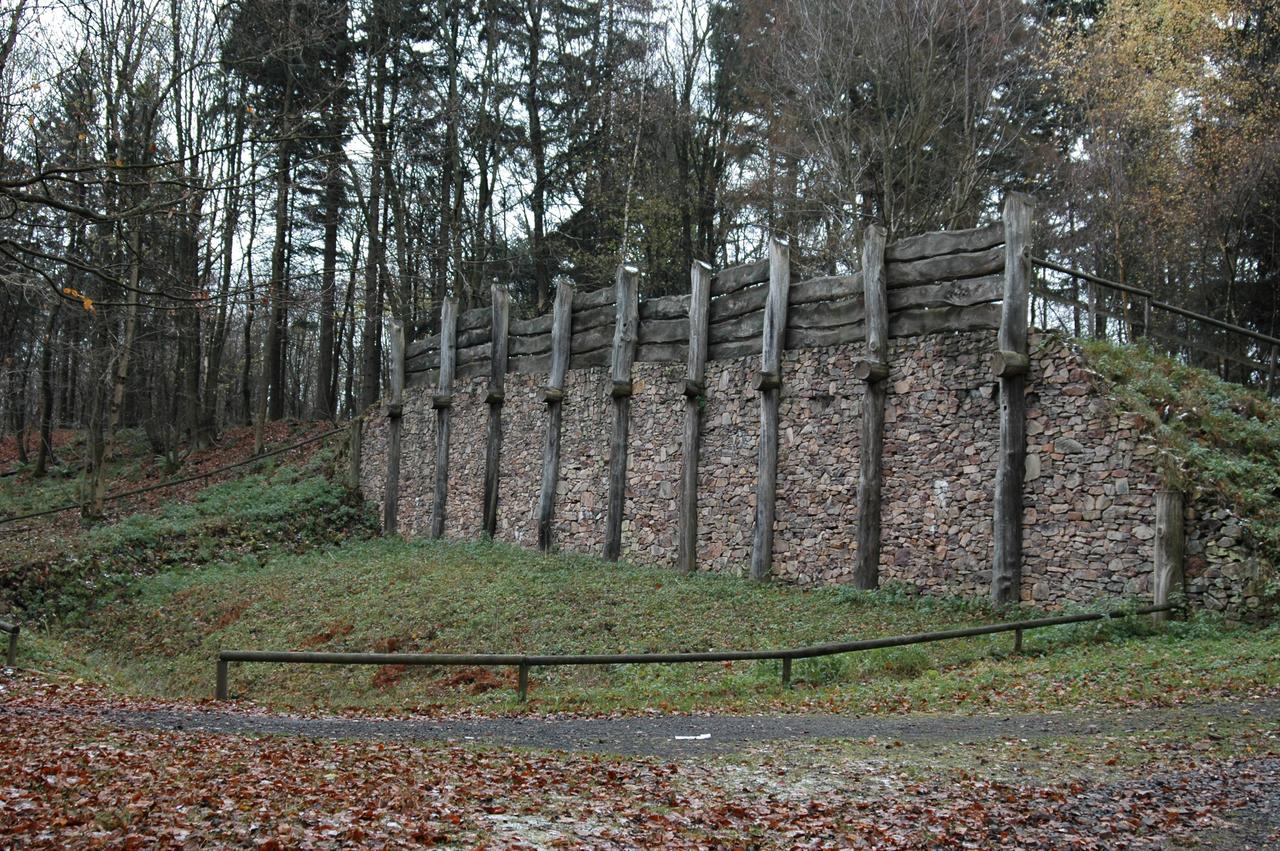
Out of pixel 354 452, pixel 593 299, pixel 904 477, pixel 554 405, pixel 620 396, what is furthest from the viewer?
pixel 354 452

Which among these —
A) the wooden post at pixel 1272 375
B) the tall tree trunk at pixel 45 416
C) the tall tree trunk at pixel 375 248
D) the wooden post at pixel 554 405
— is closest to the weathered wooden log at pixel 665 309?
the wooden post at pixel 554 405

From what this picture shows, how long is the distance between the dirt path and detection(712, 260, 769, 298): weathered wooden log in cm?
878

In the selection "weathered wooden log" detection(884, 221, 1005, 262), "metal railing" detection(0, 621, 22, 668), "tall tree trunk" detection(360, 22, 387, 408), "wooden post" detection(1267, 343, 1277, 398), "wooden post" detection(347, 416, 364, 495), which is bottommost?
"metal railing" detection(0, 621, 22, 668)

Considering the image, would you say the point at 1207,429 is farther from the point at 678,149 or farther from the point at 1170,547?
the point at 678,149

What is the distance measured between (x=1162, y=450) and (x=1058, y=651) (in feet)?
8.75

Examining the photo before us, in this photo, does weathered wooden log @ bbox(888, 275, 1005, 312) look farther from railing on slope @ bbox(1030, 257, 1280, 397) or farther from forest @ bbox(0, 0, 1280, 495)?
forest @ bbox(0, 0, 1280, 495)

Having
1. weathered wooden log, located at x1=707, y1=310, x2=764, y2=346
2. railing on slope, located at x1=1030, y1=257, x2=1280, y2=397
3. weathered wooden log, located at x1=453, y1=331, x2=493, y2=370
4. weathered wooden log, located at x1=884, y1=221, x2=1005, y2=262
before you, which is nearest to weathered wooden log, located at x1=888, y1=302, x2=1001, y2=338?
weathered wooden log, located at x1=884, y1=221, x2=1005, y2=262

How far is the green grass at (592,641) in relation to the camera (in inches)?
396

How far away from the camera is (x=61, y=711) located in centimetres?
975

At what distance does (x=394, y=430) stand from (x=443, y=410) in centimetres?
221

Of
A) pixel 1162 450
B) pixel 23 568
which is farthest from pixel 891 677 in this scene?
pixel 23 568

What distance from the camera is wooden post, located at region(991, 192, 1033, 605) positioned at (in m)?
13.0

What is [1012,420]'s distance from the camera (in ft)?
43.0

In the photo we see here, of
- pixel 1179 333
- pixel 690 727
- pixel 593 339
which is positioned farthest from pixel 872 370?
pixel 1179 333
